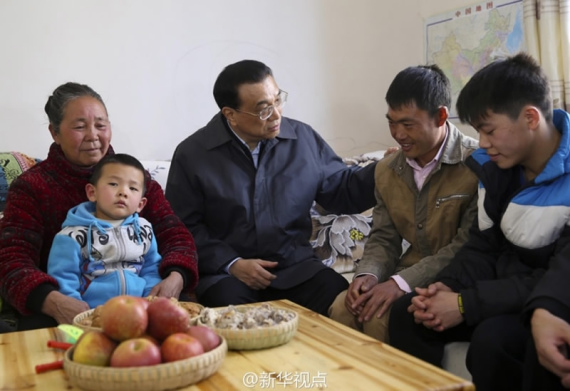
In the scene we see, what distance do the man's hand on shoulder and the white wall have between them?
0.92m

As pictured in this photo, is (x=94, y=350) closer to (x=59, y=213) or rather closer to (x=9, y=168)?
(x=59, y=213)

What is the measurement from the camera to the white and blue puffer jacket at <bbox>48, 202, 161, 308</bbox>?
193cm

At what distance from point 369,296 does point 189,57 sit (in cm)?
153

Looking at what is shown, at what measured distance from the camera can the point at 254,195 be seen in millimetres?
2316

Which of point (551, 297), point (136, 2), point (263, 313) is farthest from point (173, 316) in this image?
point (136, 2)

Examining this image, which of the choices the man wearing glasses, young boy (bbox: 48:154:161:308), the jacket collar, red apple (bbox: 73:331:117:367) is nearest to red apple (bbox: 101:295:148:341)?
red apple (bbox: 73:331:117:367)

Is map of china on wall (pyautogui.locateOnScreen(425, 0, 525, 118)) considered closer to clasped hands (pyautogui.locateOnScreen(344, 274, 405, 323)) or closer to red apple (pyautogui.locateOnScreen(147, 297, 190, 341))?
clasped hands (pyautogui.locateOnScreen(344, 274, 405, 323))

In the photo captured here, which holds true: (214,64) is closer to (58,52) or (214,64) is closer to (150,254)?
(58,52)

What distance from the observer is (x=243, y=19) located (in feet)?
10.2

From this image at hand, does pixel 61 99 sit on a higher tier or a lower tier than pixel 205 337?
higher

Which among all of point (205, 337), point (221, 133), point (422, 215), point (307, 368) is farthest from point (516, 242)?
point (221, 133)

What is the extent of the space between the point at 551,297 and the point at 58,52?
213cm

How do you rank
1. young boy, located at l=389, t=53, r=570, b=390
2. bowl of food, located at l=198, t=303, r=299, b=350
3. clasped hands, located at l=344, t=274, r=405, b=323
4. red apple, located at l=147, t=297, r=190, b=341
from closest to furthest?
red apple, located at l=147, t=297, r=190, b=341, bowl of food, located at l=198, t=303, r=299, b=350, young boy, located at l=389, t=53, r=570, b=390, clasped hands, located at l=344, t=274, r=405, b=323

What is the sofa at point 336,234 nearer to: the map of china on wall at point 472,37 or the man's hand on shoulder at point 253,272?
the man's hand on shoulder at point 253,272
